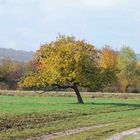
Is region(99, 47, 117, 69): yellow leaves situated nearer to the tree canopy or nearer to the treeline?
the treeline

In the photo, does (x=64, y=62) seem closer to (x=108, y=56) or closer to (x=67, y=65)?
(x=67, y=65)

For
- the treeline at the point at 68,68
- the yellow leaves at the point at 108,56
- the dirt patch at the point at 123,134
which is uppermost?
the yellow leaves at the point at 108,56

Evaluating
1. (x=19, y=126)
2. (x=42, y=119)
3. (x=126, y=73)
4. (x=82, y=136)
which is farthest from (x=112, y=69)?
(x=126, y=73)

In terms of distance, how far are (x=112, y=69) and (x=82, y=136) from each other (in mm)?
41700

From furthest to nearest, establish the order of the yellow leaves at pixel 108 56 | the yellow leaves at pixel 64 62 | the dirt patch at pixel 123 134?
1. the yellow leaves at pixel 108 56
2. the yellow leaves at pixel 64 62
3. the dirt patch at pixel 123 134

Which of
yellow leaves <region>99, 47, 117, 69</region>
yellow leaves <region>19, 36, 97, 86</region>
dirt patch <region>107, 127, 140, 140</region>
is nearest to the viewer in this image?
dirt patch <region>107, 127, 140, 140</region>

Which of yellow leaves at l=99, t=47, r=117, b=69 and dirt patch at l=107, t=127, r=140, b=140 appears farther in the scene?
yellow leaves at l=99, t=47, r=117, b=69

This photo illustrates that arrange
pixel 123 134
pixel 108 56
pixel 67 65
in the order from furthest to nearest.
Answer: pixel 108 56 < pixel 67 65 < pixel 123 134

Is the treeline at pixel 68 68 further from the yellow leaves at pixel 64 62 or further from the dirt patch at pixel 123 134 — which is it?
the dirt patch at pixel 123 134

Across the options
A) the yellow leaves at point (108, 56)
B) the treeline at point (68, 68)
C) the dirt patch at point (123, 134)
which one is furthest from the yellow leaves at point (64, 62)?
the yellow leaves at point (108, 56)

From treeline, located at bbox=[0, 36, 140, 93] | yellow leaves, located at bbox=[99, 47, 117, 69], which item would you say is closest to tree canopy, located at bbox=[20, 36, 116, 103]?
treeline, located at bbox=[0, 36, 140, 93]

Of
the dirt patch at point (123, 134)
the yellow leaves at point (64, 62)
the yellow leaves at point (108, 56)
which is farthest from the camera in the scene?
the yellow leaves at point (108, 56)

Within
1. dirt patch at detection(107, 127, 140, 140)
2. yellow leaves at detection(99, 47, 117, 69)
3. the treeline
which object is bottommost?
dirt patch at detection(107, 127, 140, 140)

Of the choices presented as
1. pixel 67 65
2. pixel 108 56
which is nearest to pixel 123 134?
pixel 67 65
